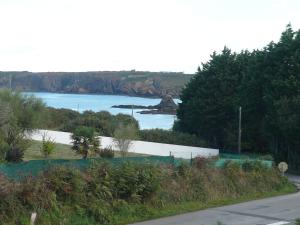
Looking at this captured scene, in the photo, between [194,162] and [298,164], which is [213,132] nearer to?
[298,164]

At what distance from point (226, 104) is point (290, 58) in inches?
410

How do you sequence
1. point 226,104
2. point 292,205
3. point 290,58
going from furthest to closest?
point 226,104 < point 290,58 < point 292,205

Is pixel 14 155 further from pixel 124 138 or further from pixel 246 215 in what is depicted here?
pixel 246 215

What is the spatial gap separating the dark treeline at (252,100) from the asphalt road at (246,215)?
18.9m

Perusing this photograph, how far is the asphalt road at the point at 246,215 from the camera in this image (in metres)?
23.5

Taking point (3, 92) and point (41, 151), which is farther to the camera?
point (3, 92)

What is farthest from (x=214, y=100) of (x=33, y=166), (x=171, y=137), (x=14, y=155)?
(x=33, y=166)

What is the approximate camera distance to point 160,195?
25.9 meters

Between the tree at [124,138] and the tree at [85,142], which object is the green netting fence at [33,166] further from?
the tree at [124,138]

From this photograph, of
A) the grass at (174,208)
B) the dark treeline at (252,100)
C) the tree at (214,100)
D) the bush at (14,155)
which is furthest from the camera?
the tree at (214,100)

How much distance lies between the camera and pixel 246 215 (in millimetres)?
25438

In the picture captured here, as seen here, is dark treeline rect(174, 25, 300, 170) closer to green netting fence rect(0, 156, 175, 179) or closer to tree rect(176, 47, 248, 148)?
A: tree rect(176, 47, 248, 148)

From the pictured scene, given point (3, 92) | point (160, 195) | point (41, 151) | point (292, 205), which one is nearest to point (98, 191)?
point (160, 195)

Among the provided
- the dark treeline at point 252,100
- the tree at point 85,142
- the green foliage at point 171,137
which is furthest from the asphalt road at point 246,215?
the green foliage at point 171,137
